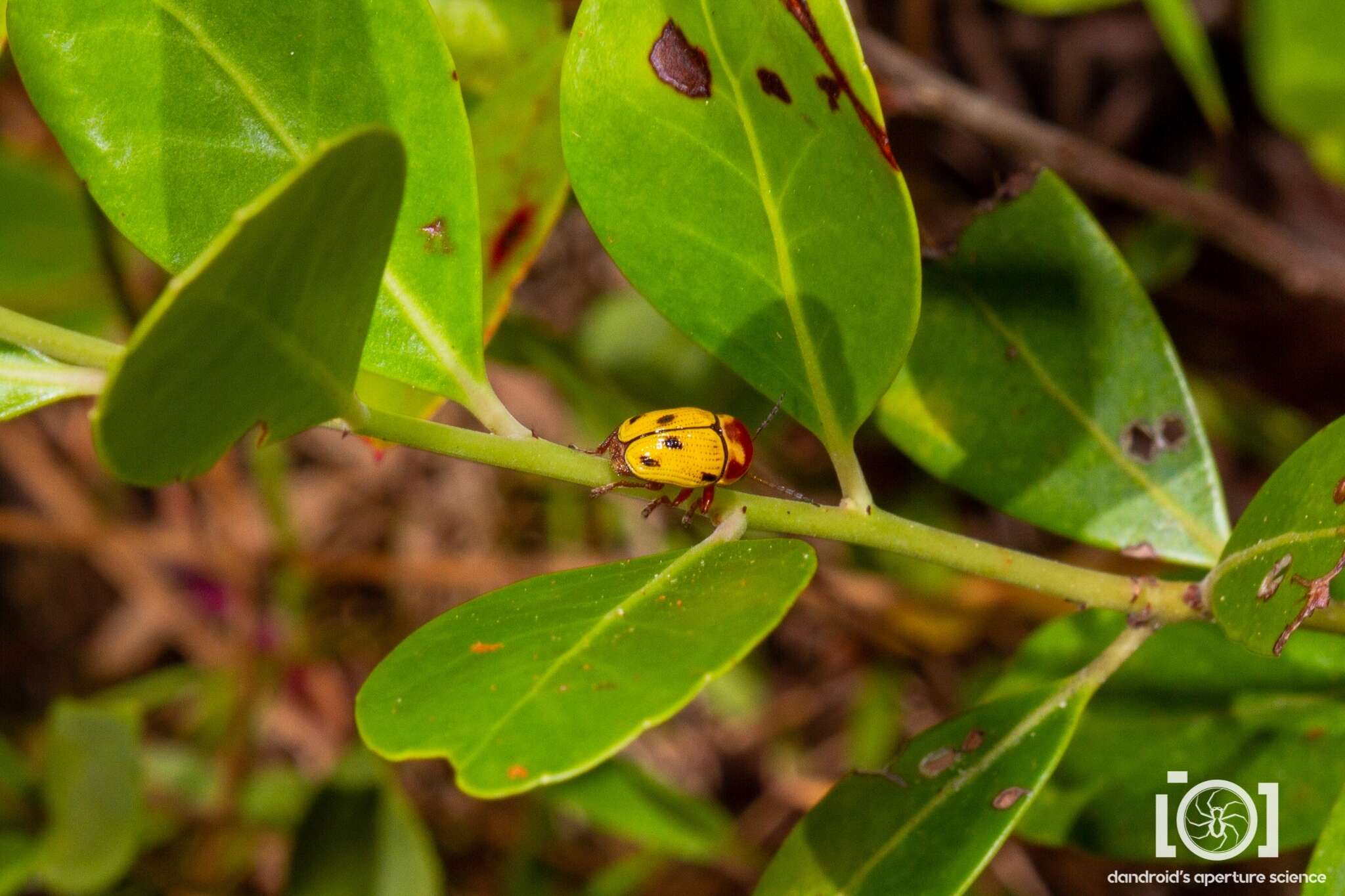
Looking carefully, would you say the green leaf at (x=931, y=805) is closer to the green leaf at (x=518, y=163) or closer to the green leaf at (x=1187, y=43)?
the green leaf at (x=518, y=163)

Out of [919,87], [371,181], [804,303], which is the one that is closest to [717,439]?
[804,303]

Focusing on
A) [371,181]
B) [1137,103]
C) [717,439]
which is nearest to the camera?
[371,181]

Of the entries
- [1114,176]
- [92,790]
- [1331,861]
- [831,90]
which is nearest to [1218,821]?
[1331,861]

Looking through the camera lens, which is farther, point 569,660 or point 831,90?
point 831,90

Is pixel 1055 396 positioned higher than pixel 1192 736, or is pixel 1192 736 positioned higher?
pixel 1055 396

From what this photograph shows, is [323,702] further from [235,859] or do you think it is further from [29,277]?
[29,277]


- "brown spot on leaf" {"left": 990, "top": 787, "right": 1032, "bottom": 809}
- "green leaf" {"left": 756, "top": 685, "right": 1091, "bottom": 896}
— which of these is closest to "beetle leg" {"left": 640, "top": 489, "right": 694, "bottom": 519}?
"green leaf" {"left": 756, "top": 685, "right": 1091, "bottom": 896}

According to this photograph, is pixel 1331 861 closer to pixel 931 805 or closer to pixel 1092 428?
pixel 931 805
